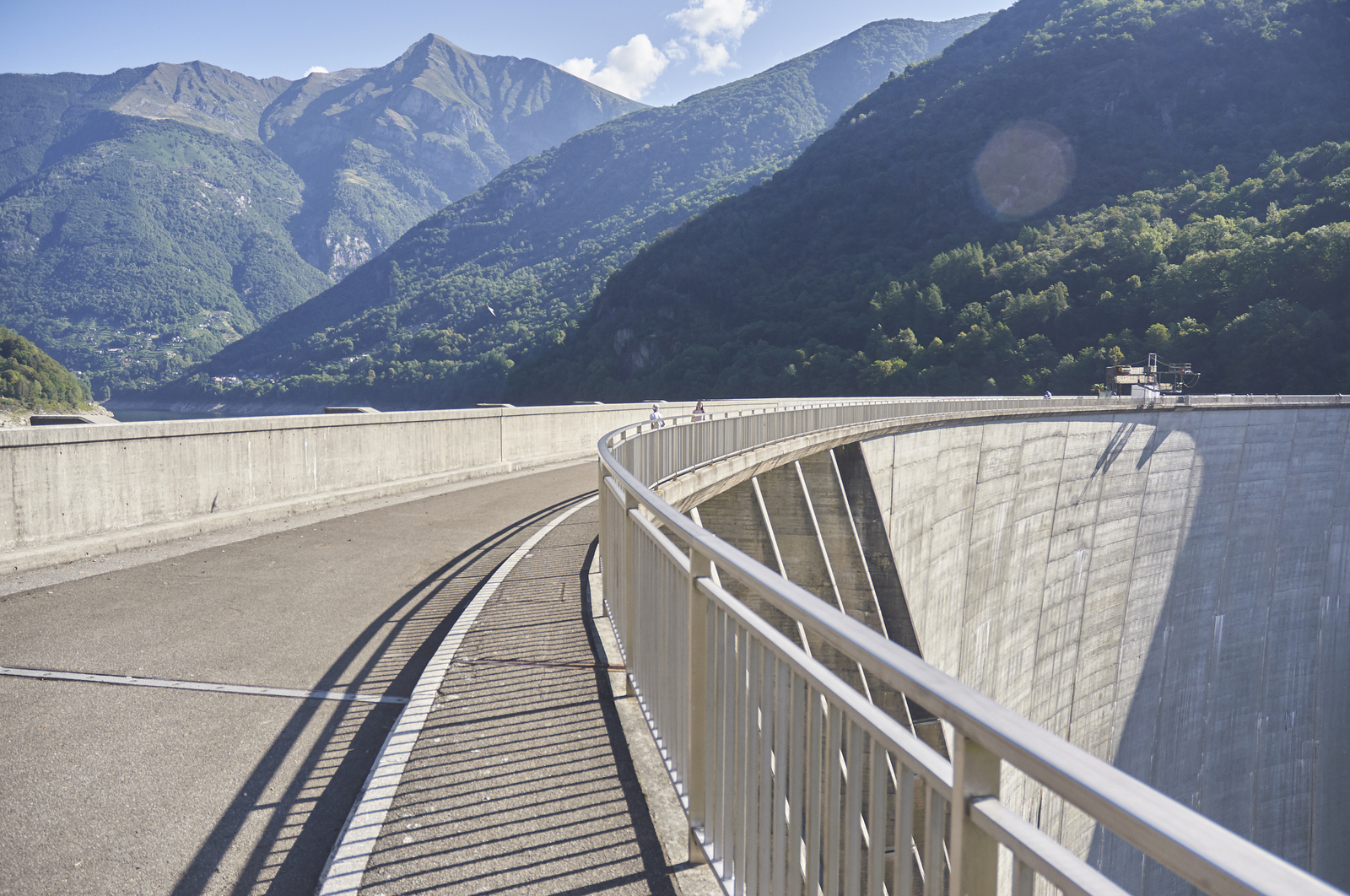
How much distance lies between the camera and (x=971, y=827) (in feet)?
4.40

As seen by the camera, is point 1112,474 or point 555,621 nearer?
point 555,621

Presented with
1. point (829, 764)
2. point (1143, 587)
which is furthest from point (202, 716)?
point (1143, 587)

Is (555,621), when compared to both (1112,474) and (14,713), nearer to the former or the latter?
(14,713)

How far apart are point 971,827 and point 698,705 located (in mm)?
1858

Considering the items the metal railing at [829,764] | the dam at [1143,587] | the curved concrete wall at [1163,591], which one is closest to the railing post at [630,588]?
the metal railing at [829,764]

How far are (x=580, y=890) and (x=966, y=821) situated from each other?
6.37ft

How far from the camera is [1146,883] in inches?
987

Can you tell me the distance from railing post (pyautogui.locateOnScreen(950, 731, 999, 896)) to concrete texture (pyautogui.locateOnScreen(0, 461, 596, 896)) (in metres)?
2.49

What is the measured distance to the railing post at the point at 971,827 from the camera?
1.30 m

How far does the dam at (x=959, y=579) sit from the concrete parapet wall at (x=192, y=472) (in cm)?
3

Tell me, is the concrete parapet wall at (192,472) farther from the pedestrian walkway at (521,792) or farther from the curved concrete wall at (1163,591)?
the curved concrete wall at (1163,591)

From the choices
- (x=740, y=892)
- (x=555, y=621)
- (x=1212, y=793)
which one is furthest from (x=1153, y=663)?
(x=740, y=892)

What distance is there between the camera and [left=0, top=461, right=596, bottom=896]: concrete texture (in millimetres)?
3133

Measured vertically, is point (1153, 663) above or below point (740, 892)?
below
